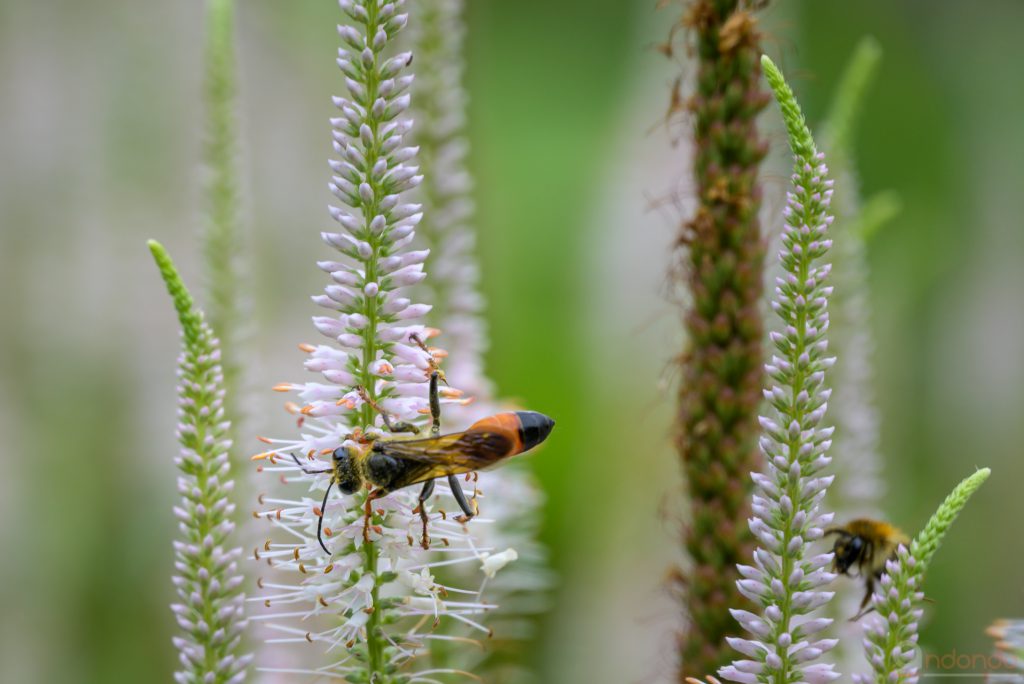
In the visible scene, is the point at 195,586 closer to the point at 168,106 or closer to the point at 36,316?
the point at 36,316

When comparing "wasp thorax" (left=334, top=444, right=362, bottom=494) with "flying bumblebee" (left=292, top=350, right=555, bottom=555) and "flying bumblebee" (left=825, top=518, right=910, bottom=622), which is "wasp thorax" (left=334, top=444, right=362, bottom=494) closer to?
"flying bumblebee" (left=292, top=350, right=555, bottom=555)

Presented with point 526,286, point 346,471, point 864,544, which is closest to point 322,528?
point 346,471

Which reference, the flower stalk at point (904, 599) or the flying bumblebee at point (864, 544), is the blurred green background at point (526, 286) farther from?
the flower stalk at point (904, 599)

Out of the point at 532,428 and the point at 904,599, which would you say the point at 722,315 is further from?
the point at 904,599

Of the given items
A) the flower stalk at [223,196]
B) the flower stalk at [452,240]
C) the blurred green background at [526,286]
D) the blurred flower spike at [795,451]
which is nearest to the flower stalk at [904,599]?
the blurred flower spike at [795,451]

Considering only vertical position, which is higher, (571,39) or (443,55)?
(571,39)

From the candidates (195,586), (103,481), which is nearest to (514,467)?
(195,586)

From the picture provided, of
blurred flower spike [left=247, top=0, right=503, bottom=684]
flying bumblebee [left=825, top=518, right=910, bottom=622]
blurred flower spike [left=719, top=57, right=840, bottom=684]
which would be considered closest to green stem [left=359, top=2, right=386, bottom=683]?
blurred flower spike [left=247, top=0, right=503, bottom=684]
